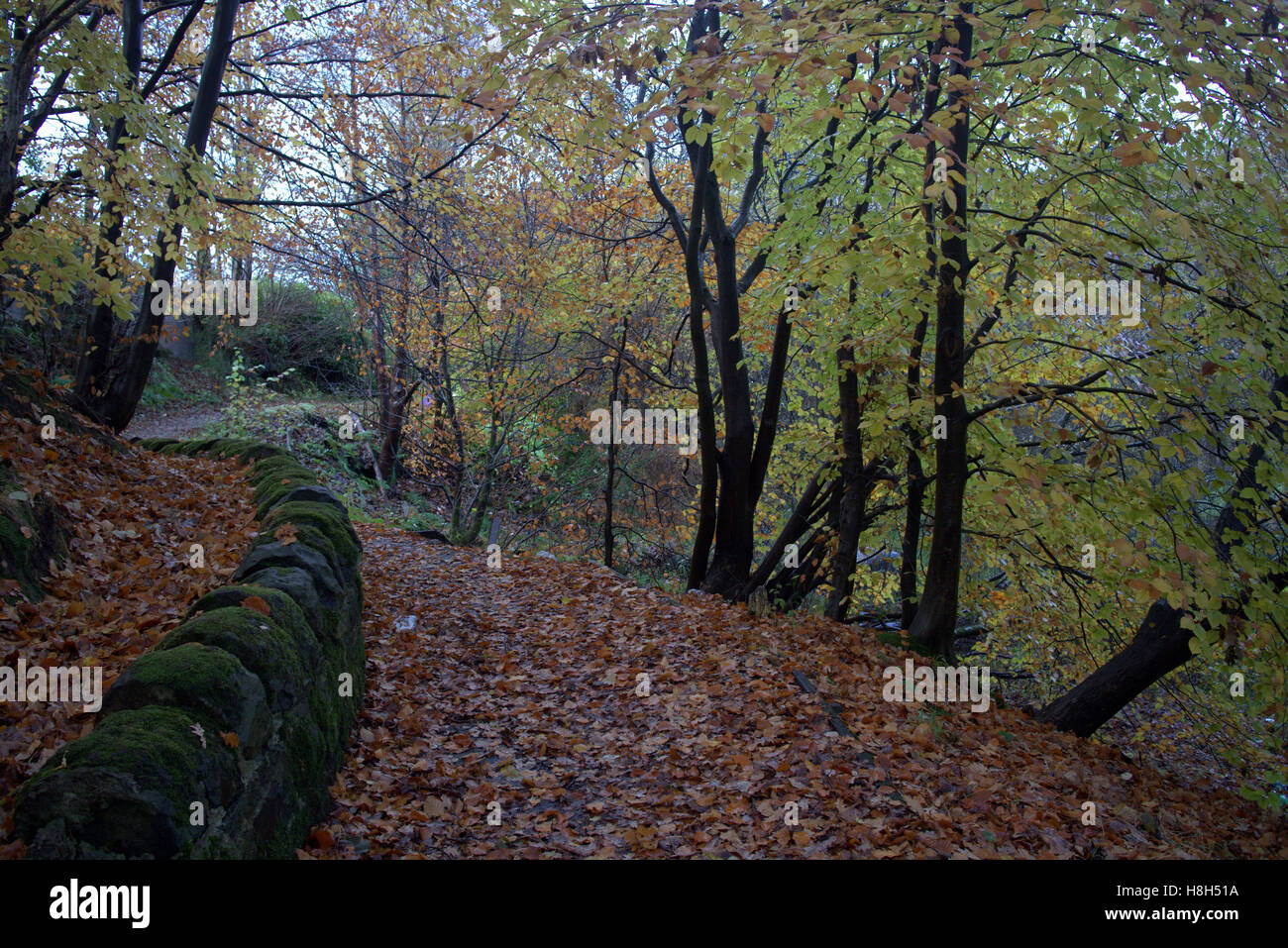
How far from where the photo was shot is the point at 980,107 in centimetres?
527

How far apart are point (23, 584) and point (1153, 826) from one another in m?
6.88

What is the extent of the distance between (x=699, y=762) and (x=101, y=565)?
4190 mm

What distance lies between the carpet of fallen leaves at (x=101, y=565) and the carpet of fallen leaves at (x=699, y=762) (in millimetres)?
1319

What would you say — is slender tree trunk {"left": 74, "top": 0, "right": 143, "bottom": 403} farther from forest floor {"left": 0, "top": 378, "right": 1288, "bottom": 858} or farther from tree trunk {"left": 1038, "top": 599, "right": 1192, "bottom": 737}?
tree trunk {"left": 1038, "top": 599, "right": 1192, "bottom": 737}

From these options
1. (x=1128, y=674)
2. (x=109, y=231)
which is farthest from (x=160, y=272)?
(x=1128, y=674)

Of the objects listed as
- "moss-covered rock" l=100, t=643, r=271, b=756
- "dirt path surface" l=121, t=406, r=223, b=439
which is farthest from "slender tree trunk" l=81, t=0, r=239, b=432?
"dirt path surface" l=121, t=406, r=223, b=439

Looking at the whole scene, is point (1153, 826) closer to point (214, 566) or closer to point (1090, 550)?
point (1090, 550)

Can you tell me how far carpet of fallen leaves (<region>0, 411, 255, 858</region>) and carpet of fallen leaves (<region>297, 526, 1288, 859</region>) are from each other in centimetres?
132

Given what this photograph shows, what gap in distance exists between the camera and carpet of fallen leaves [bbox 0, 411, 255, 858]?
132 inches

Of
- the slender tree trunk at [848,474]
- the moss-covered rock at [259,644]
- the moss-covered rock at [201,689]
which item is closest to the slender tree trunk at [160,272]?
the moss-covered rock at [259,644]

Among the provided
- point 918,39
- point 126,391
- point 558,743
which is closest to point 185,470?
point 126,391

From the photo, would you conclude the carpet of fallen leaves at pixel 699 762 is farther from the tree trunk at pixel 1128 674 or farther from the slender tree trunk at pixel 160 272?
the slender tree trunk at pixel 160 272

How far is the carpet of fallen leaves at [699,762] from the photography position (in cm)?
418

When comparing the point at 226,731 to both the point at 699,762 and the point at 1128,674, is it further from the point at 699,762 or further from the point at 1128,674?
the point at 1128,674
